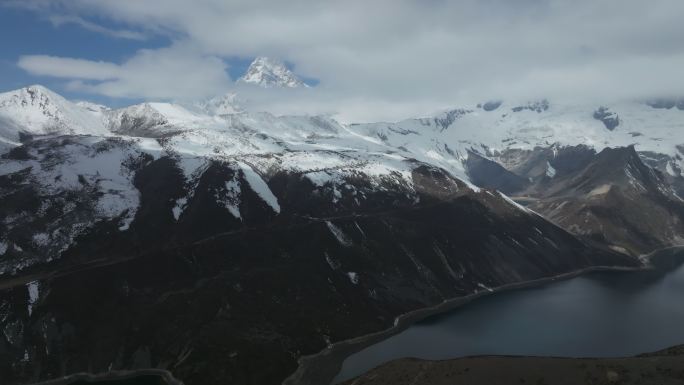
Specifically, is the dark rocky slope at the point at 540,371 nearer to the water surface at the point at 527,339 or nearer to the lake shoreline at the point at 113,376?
the water surface at the point at 527,339

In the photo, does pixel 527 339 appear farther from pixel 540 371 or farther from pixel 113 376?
pixel 113 376

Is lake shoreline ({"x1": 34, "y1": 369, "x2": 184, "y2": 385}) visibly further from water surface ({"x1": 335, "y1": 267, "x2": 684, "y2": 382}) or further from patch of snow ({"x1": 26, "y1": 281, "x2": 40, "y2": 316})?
water surface ({"x1": 335, "y1": 267, "x2": 684, "y2": 382})

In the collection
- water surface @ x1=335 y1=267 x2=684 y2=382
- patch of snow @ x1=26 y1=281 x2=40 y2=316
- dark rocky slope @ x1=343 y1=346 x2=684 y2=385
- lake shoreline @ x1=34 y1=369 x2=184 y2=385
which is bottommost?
lake shoreline @ x1=34 y1=369 x2=184 y2=385

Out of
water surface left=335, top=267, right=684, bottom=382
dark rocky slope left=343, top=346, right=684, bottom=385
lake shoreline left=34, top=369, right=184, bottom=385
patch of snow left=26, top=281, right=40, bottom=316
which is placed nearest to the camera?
dark rocky slope left=343, top=346, right=684, bottom=385

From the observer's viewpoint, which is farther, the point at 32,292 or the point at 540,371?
the point at 32,292

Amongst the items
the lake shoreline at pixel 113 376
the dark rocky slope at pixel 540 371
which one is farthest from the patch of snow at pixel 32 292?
the dark rocky slope at pixel 540 371

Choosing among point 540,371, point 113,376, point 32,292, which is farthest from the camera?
point 32,292

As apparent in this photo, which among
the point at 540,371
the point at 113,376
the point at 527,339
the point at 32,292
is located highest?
the point at 540,371

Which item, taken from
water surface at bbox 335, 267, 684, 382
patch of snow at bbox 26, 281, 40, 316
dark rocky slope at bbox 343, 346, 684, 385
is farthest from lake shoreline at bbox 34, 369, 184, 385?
dark rocky slope at bbox 343, 346, 684, 385

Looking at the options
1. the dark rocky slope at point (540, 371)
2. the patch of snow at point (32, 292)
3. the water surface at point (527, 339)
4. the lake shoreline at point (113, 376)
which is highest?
the dark rocky slope at point (540, 371)

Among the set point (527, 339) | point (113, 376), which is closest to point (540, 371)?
point (527, 339)

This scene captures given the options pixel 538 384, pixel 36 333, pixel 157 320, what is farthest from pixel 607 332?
pixel 36 333
